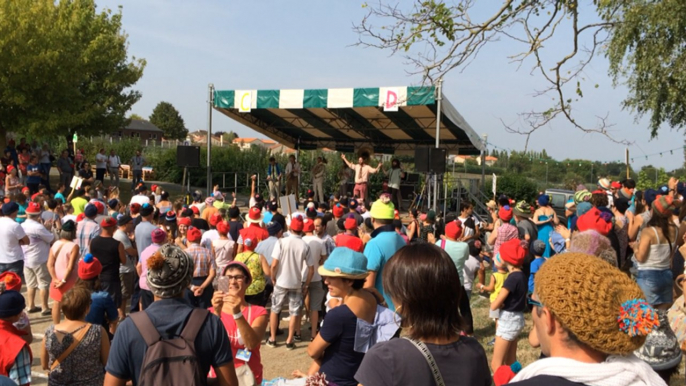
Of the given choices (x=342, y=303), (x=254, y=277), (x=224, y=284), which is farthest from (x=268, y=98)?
(x=342, y=303)

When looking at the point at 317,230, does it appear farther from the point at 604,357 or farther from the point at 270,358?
the point at 604,357

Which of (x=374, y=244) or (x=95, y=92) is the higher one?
(x=95, y=92)

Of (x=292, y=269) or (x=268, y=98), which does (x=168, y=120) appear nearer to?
(x=268, y=98)

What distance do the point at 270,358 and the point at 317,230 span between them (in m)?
1.65

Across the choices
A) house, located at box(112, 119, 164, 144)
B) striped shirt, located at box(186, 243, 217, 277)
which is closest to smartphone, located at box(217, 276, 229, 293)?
striped shirt, located at box(186, 243, 217, 277)

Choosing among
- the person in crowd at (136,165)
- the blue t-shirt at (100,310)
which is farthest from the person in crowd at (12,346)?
the person in crowd at (136,165)

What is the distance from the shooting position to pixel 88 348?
340 cm

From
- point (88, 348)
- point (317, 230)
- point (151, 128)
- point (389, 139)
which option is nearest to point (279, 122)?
point (389, 139)

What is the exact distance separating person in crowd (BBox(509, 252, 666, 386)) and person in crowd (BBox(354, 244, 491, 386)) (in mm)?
391

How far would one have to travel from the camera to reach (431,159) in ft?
39.0

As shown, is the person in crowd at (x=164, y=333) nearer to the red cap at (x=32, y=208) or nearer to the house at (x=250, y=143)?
the red cap at (x=32, y=208)

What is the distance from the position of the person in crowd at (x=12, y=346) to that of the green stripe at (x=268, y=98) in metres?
10.2

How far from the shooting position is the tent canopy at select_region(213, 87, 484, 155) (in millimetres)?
12172

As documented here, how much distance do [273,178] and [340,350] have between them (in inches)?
589
